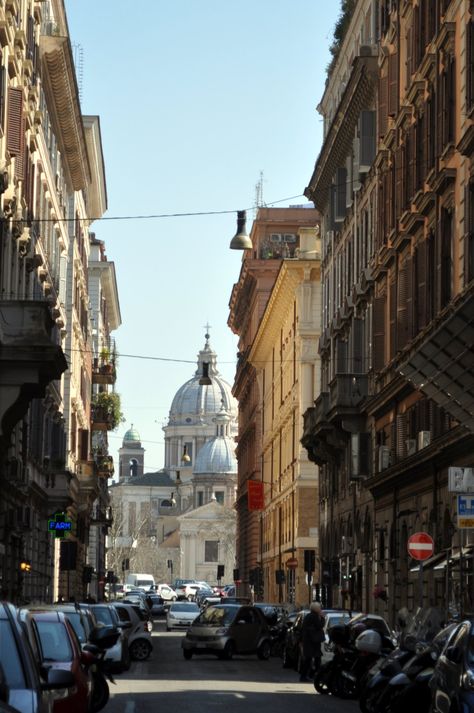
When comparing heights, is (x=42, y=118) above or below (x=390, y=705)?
above

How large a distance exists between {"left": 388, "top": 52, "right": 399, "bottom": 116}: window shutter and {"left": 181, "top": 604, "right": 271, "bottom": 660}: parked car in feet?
42.9

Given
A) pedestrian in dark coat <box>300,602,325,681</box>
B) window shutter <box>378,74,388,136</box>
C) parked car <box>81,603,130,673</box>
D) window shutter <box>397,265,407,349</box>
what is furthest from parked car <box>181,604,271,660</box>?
window shutter <box>378,74,388,136</box>

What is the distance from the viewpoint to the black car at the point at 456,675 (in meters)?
14.6

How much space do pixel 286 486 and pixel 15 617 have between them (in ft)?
219

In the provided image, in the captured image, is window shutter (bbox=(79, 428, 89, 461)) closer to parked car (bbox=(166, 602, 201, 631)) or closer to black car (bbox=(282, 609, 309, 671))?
parked car (bbox=(166, 602, 201, 631))

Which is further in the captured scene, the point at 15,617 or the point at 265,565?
the point at 265,565

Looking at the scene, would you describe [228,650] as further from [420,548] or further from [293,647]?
[420,548]

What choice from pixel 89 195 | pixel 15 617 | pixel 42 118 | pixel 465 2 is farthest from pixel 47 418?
pixel 15 617

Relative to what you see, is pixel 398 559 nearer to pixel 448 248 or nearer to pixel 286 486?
pixel 448 248

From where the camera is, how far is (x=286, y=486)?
78375 millimetres

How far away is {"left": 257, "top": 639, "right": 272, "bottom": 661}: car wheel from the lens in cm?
4347

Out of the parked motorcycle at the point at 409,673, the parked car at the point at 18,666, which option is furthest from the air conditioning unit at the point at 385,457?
the parked car at the point at 18,666

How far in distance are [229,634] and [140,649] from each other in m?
2.53

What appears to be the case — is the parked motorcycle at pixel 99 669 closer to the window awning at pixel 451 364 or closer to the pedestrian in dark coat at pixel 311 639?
the window awning at pixel 451 364
